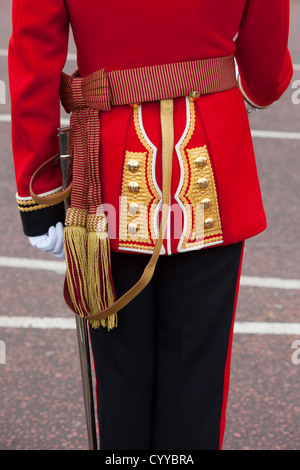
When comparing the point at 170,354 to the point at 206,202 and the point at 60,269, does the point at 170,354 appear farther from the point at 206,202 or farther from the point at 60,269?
the point at 60,269

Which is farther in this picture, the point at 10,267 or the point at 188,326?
the point at 10,267

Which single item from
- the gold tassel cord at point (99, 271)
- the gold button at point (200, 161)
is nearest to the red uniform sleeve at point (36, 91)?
the gold tassel cord at point (99, 271)

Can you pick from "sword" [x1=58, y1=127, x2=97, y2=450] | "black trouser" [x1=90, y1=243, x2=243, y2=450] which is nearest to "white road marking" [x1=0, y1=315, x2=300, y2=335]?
"sword" [x1=58, y1=127, x2=97, y2=450]

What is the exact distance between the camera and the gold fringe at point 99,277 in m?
1.92

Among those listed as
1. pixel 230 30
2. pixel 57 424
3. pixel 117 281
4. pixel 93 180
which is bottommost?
pixel 57 424

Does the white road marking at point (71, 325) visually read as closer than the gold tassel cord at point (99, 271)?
No

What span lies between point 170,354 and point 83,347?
314mm

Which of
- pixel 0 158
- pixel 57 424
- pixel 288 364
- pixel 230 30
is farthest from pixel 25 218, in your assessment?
pixel 0 158

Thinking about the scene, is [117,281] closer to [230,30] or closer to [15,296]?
[230,30]

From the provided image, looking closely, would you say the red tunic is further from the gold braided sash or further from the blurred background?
the blurred background

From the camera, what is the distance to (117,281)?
2.01m

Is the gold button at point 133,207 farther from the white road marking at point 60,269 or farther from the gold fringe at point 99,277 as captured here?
the white road marking at point 60,269

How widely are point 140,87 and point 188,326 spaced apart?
68 centimetres

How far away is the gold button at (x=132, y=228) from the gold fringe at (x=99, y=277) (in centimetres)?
7
